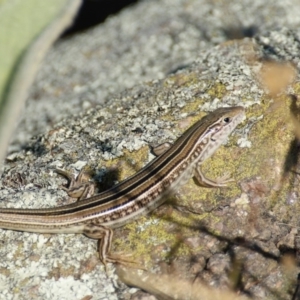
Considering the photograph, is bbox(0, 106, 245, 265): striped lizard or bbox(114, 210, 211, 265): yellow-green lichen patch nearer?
bbox(114, 210, 211, 265): yellow-green lichen patch

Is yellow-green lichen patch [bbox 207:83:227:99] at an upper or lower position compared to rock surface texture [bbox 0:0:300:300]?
upper

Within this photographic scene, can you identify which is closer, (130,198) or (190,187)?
(130,198)

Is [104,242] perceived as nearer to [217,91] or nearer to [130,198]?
[130,198]

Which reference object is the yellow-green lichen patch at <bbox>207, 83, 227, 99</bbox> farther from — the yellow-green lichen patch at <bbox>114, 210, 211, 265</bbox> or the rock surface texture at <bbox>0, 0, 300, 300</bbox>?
the yellow-green lichen patch at <bbox>114, 210, 211, 265</bbox>

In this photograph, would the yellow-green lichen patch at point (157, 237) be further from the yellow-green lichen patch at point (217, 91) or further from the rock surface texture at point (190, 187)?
the yellow-green lichen patch at point (217, 91)

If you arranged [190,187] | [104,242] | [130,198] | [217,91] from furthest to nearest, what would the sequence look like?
[217,91], [190,187], [130,198], [104,242]

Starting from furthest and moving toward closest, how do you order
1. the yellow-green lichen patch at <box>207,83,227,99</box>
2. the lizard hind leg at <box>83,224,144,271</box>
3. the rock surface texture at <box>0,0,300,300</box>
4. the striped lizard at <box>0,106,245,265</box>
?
the yellow-green lichen patch at <box>207,83,227,99</box>
the striped lizard at <box>0,106,245,265</box>
the lizard hind leg at <box>83,224,144,271</box>
the rock surface texture at <box>0,0,300,300</box>

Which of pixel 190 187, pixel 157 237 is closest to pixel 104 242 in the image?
pixel 157 237

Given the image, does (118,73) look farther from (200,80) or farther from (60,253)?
(60,253)

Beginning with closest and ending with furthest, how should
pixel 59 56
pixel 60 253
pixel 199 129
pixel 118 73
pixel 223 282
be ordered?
pixel 223 282, pixel 60 253, pixel 199 129, pixel 118 73, pixel 59 56

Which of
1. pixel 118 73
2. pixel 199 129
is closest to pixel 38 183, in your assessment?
pixel 199 129

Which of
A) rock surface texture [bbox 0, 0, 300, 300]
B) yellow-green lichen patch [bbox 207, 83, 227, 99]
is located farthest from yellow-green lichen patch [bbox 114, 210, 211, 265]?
yellow-green lichen patch [bbox 207, 83, 227, 99]
